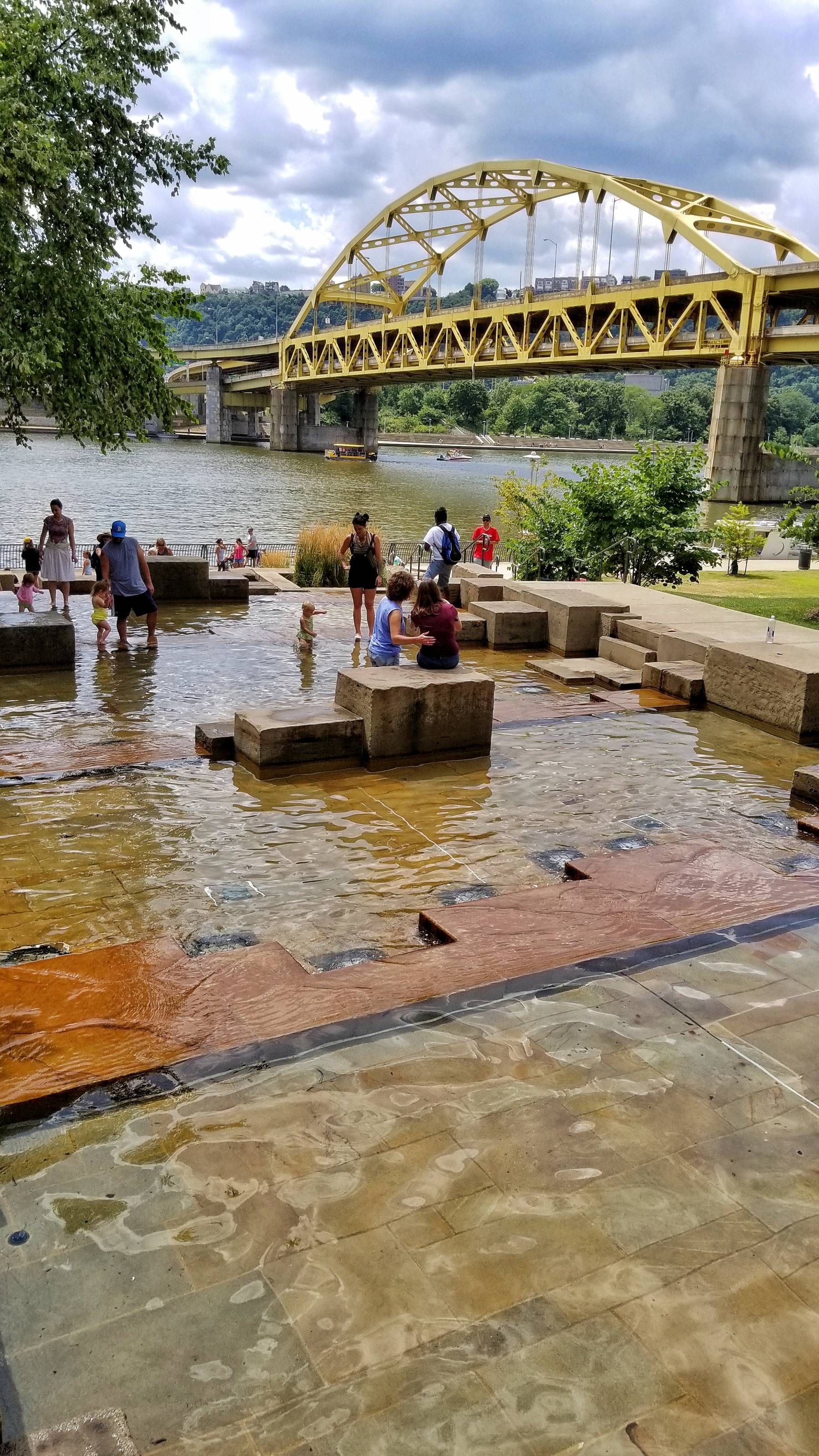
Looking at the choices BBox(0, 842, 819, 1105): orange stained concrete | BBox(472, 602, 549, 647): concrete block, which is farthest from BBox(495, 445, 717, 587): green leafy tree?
BBox(0, 842, 819, 1105): orange stained concrete

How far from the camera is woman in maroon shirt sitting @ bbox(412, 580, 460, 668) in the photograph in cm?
852

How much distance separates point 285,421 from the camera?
349 feet

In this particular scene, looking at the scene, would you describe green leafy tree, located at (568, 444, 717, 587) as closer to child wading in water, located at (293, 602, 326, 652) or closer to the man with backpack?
the man with backpack

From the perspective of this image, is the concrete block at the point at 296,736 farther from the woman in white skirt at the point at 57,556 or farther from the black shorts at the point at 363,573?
the woman in white skirt at the point at 57,556

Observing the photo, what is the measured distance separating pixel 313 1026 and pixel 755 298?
5107 centimetres

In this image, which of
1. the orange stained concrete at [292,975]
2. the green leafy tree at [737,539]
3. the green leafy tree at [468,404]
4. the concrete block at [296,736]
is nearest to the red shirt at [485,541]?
the green leafy tree at [737,539]

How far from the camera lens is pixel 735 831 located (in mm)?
6914

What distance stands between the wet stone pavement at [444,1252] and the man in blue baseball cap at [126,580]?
27.2 ft

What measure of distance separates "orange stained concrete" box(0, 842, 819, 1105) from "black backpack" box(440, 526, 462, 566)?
7.66m

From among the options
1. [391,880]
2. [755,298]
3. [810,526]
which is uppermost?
[755,298]

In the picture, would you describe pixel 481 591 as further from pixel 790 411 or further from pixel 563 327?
pixel 790 411

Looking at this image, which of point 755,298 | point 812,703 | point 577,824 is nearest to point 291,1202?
point 577,824

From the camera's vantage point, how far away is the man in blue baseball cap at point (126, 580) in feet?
37.4

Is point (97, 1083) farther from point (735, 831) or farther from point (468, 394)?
point (468, 394)
